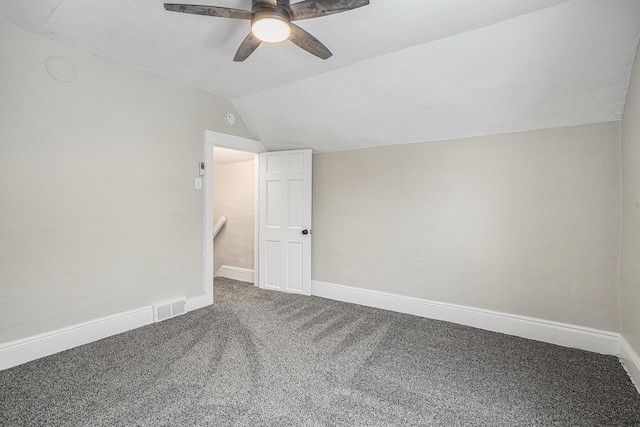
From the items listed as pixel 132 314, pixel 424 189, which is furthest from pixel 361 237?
pixel 132 314

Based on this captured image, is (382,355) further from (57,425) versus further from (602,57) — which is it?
(602,57)

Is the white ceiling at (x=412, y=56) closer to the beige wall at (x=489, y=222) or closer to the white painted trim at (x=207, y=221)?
the beige wall at (x=489, y=222)

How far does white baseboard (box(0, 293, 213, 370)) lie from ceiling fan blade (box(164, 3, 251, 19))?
2.67m

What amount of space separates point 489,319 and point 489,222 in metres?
0.98

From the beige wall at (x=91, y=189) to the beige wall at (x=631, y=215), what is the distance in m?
3.95

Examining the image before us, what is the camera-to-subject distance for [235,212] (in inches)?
203

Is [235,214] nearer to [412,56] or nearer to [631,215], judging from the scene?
[412,56]

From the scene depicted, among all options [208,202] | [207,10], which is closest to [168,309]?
[208,202]

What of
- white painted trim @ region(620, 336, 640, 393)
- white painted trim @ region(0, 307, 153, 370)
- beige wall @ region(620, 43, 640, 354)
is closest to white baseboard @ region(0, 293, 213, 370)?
white painted trim @ region(0, 307, 153, 370)

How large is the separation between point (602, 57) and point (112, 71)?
4.07 metres

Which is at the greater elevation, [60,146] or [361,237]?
[60,146]

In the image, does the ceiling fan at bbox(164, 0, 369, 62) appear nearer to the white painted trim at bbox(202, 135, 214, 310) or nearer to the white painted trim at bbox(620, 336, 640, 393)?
the white painted trim at bbox(202, 135, 214, 310)

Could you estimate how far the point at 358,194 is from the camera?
154 inches

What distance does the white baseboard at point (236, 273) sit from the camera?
4.92m
